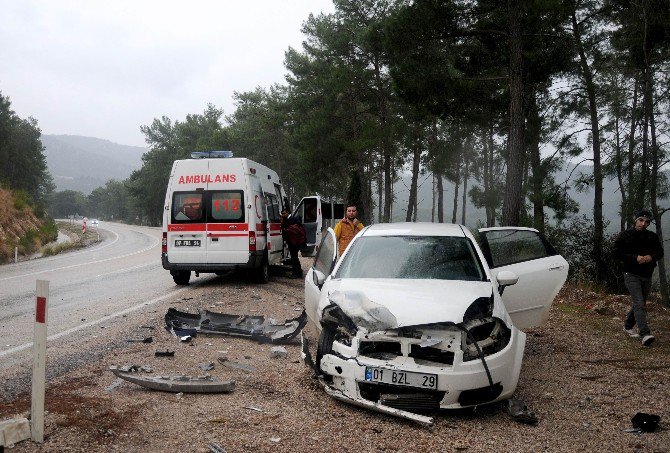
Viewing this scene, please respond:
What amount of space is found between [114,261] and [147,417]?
18.3 metres

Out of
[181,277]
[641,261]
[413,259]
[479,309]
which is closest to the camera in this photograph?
[479,309]

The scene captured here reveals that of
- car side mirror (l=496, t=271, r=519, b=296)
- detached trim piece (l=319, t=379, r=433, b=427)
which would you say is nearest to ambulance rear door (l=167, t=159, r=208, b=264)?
car side mirror (l=496, t=271, r=519, b=296)

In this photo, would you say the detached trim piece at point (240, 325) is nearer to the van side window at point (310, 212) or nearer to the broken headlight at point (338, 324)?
the broken headlight at point (338, 324)

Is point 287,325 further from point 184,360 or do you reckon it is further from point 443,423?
point 443,423

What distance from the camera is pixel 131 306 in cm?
1014

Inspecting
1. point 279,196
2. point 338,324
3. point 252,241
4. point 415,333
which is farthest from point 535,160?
point 415,333

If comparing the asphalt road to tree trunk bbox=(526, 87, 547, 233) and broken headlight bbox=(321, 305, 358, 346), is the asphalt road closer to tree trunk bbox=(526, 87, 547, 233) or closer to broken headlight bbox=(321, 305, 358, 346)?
broken headlight bbox=(321, 305, 358, 346)

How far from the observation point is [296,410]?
4.78 m

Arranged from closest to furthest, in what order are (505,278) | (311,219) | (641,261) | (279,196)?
(505,278) → (641,261) → (279,196) → (311,219)

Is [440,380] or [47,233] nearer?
[440,380]

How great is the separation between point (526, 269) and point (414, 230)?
1364 mm

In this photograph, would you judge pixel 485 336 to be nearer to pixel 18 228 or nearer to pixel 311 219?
pixel 311 219

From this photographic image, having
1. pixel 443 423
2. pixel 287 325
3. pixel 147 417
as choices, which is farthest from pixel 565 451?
pixel 287 325

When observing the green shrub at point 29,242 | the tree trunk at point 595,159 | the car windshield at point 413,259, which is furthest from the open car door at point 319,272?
the green shrub at point 29,242
